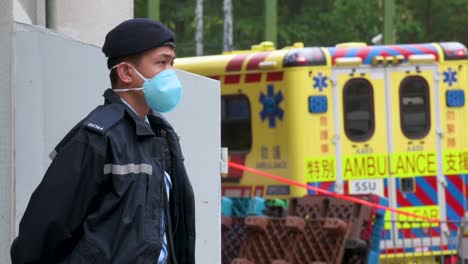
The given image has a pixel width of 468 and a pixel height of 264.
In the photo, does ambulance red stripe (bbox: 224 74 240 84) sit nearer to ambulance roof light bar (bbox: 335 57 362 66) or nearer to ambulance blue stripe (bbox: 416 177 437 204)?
ambulance roof light bar (bbox: 335 57 362 66)

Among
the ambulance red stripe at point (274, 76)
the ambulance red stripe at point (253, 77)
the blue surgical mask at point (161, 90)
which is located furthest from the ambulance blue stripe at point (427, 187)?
the blue surgical mask at point (161, 90)

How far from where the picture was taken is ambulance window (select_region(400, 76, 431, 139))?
38.3ft

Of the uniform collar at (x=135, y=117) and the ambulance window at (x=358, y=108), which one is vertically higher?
the ambulance window at (x=358, y=108)

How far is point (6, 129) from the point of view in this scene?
438cm

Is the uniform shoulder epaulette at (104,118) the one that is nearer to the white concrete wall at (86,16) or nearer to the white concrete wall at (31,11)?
the white concrete wall at (31,11)

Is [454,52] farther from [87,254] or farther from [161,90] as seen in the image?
[87,254]

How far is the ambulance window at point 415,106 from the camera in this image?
38.3 feet

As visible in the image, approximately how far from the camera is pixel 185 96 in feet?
18.7

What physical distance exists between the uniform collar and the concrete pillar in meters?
0.91

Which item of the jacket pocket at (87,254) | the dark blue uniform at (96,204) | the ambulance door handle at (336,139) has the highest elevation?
the ambulance door handle at (336,139)

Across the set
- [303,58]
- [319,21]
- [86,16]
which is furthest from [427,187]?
[319,21]

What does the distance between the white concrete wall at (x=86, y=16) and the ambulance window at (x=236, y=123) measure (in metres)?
6.00

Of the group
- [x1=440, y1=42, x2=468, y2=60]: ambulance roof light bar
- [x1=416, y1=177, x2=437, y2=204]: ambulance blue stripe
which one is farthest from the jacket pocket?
[x1=440, y1=42, x2=468, y2=60]: ambulance roof light bar

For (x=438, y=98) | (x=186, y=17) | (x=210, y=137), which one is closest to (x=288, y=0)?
(x=186, y=17)
